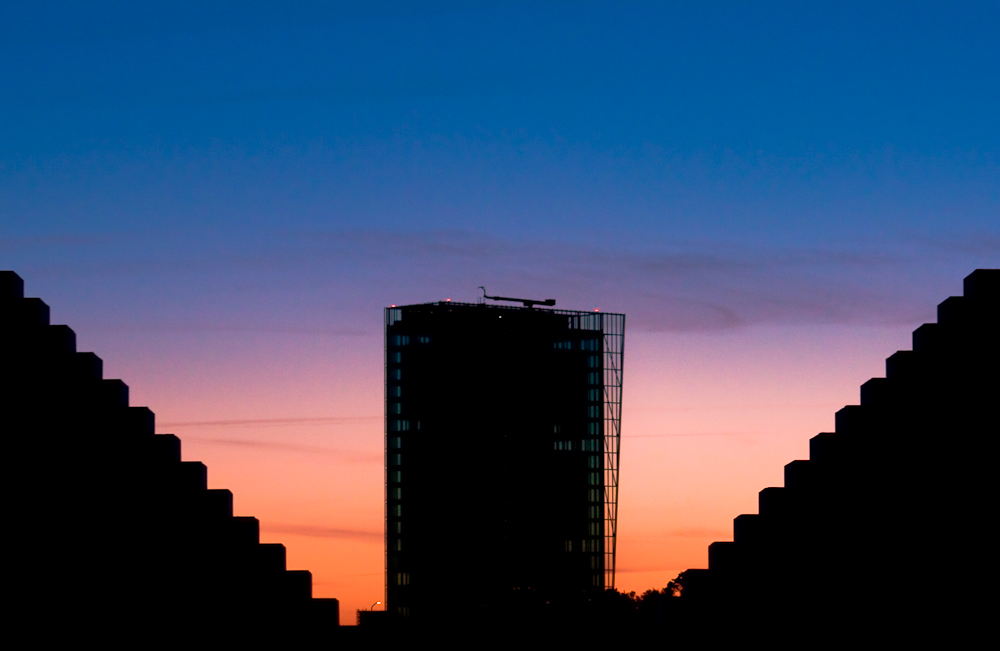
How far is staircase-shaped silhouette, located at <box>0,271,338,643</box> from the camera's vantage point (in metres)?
53.6

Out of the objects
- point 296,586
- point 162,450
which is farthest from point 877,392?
point 162,450

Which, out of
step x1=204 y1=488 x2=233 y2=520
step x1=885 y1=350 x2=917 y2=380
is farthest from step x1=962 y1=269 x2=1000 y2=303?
step x1=204 y1=488 x2=233 y2=520

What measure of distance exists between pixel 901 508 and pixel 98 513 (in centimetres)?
3525

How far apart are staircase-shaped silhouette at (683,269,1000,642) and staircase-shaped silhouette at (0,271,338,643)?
1091 inches

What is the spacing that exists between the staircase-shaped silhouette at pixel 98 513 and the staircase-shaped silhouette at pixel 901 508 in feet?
90.9

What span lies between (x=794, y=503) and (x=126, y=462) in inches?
1364

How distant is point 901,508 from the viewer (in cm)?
6719

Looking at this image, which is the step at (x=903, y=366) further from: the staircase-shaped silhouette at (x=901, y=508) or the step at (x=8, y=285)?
the step at (x=8, y=285)

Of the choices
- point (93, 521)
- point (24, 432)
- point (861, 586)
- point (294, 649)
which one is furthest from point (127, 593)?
point (861, 586)

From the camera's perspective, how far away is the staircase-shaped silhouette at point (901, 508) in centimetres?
6112

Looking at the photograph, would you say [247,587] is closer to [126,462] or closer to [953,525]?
[126,462]

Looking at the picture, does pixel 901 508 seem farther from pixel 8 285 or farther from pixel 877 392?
pixel 8 285

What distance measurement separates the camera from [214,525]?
6931cm

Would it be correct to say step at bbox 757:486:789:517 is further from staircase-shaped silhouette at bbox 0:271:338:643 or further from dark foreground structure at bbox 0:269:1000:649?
staircase-shaped silhouette at bbox 0:271:338:643
